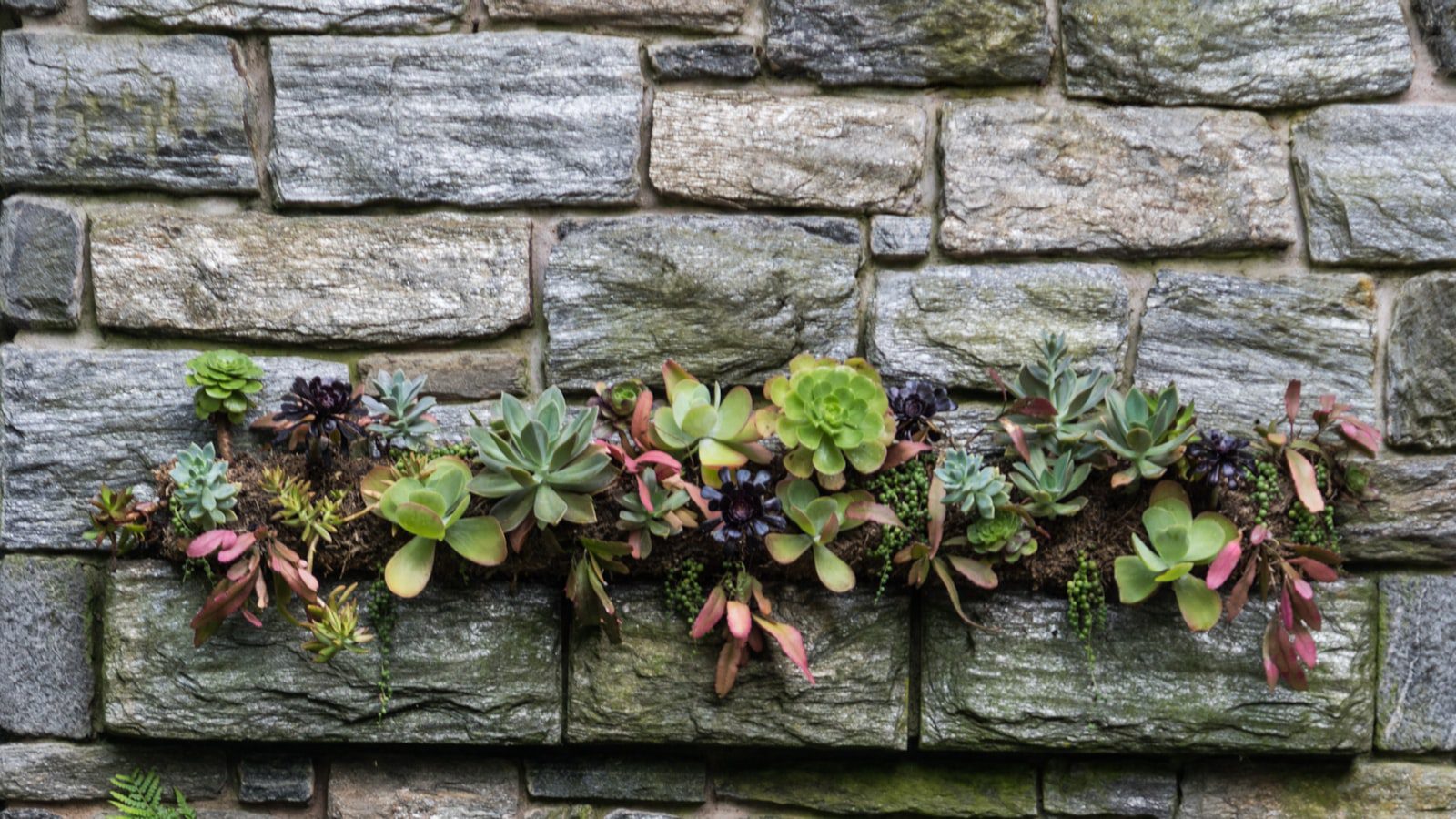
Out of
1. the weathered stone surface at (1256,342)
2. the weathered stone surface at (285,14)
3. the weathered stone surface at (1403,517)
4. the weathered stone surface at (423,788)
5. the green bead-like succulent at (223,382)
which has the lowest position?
the weathered stone surface at (423,788)

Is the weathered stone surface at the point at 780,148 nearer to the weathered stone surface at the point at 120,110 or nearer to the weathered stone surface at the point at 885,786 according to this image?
the weathered stone surface at the point at 120,110

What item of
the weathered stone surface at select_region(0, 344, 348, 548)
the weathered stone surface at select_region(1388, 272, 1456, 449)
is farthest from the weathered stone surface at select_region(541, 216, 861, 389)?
the weathered stone surface at select_region(1388, 272, 1456, 449)

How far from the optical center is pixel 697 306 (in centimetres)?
166

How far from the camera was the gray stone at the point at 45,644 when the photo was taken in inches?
64.1

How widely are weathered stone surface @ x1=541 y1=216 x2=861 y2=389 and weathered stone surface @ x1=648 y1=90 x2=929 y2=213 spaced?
0.28ft

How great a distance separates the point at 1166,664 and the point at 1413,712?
408mm

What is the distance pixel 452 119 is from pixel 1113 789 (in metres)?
1.48

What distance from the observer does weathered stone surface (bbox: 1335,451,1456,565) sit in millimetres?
1618

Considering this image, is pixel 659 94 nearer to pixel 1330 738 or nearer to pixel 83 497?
pixel 83 497

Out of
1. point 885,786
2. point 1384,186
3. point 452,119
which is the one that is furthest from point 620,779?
point 1384,186

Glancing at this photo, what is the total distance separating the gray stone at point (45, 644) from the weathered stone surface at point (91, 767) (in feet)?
0.10

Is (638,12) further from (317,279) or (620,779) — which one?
(620,779)

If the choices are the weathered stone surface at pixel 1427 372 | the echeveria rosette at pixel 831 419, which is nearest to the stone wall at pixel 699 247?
the weathered stone surface at pixel 1427 372

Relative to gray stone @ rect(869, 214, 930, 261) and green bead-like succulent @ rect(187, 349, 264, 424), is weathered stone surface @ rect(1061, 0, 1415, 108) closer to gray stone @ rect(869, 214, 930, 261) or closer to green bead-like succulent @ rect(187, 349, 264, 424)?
gray stone @ rect(869, 214, 930, 261)
